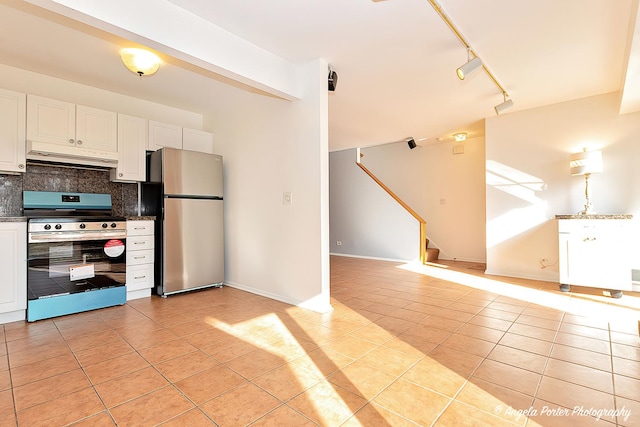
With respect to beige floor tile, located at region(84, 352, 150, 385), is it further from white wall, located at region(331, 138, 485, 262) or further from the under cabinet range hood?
white wall, located at region(331, 138, 485, 262)

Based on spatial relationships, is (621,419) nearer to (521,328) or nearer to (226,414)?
(521,328)

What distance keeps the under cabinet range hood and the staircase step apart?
541cm

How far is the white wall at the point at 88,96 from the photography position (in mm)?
3133

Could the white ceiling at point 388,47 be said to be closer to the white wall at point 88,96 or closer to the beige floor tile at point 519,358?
the white wall at point 88,96

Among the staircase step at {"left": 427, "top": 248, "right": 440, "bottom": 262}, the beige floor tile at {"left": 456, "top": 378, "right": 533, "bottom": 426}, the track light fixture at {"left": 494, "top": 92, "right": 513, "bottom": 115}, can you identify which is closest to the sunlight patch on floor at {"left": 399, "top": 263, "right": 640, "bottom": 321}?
the staircase step at {"left": 427, "top": 248, "right": 440, "bottom": 262}

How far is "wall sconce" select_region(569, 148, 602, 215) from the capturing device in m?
3.63

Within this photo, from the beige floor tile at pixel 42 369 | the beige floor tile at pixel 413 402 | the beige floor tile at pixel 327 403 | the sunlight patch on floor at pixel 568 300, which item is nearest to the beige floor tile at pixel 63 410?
the beige floor tile at pixel 42 369

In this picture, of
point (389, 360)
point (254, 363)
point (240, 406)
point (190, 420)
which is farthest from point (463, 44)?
point (190, 420)

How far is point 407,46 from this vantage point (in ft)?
8.94

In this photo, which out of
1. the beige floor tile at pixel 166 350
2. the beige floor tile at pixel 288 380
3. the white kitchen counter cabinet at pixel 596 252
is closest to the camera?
the beige floor tile at pixel 288 380

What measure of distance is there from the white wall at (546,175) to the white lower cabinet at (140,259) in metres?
4.79

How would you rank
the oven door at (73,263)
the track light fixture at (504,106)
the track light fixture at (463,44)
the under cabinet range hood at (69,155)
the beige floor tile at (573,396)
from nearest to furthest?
the beige floor tile at (573,396), the track light fixture at (463,44), the oven door at (73,263), the under cabinet range hood at (69,155), the track light fixture at (504,106)

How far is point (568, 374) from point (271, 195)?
2.90 metres

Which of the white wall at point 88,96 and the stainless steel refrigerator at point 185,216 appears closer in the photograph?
the white wall at point 88,96
